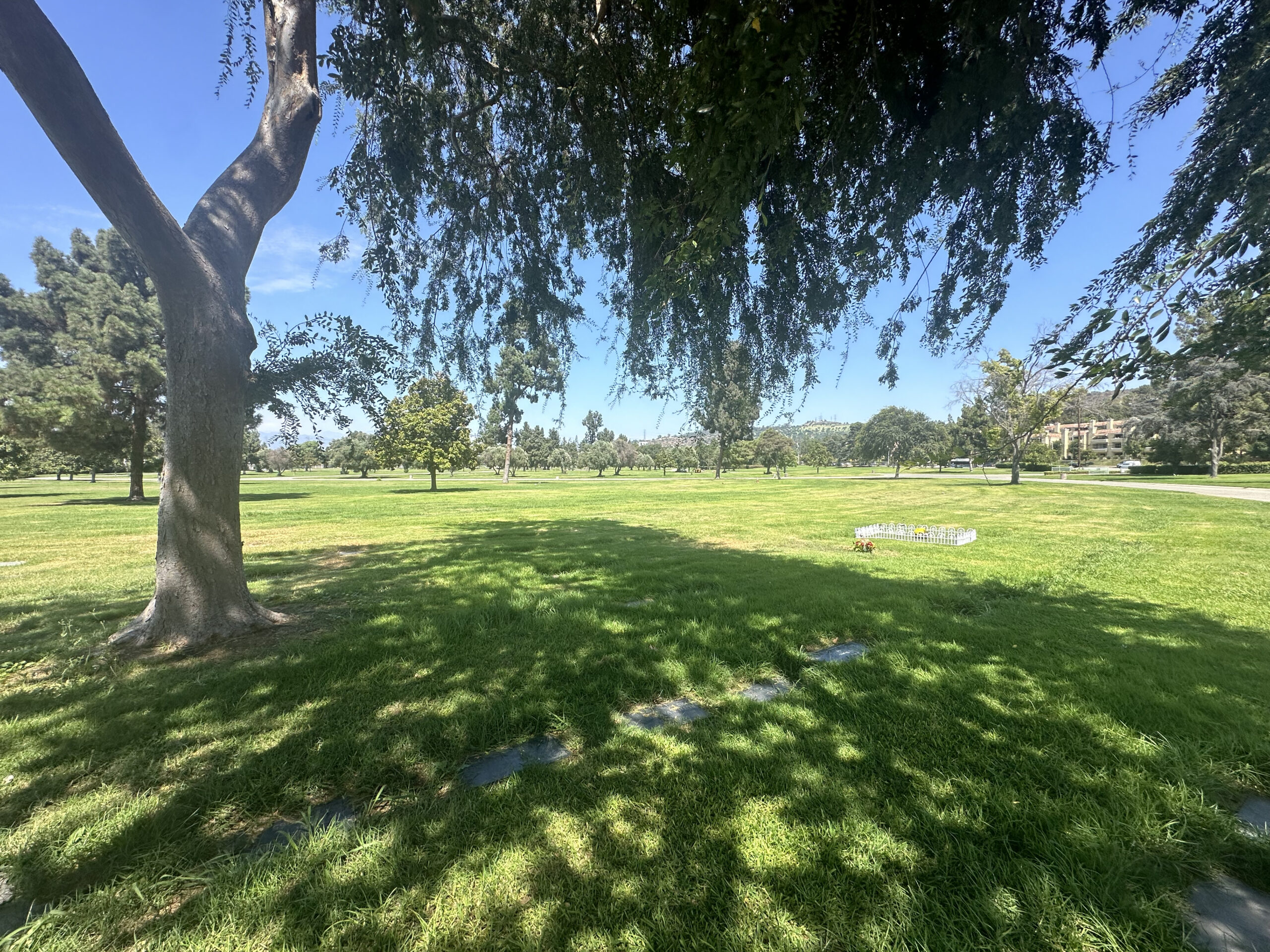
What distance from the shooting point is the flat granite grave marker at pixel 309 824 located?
2.19 meters

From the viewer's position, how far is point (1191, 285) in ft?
8.82

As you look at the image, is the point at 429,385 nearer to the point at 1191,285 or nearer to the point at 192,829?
the point at 192,829

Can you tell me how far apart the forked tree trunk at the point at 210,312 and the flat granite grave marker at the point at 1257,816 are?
7.70 metres

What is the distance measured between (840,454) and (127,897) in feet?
402

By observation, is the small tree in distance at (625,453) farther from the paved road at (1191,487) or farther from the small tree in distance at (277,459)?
the paved road at (1191,487)

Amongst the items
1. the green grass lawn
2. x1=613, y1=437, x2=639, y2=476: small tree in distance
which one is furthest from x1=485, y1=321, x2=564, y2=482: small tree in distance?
x1=613, y1=437, x2=639, y2=476: small tree in distance

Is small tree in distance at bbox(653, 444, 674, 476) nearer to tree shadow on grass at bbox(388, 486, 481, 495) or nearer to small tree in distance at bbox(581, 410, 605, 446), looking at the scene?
small tree in distance at bbox(581, 410, 605, 446)

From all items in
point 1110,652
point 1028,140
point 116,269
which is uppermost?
point 116,269

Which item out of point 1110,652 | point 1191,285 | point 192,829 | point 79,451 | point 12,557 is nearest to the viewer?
point 192,829

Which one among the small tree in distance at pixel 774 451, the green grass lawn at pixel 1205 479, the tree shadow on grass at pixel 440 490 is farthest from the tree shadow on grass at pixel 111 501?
the small tree in distance at pixel 774 451

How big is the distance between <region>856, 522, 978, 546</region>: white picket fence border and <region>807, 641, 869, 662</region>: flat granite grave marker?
25.7 ft

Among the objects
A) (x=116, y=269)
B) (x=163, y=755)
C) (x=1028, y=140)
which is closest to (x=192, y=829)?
(x=163, y=755)

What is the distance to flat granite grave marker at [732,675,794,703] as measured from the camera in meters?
3.63

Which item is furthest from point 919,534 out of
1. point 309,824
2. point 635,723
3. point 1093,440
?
point 1093,440
